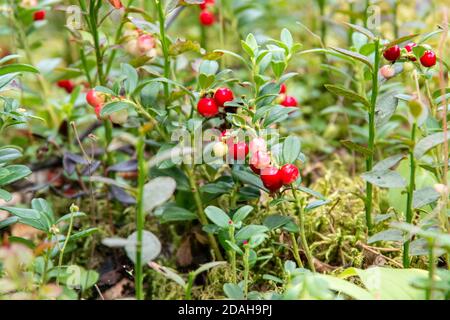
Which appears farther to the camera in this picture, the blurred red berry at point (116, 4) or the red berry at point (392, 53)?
the blurred red berry at point (116, 4)

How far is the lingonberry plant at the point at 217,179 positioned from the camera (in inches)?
52.2

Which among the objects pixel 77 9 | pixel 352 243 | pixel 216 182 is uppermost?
pixel 77 9

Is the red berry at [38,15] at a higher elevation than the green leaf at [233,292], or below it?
higher

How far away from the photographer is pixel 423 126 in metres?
1.57

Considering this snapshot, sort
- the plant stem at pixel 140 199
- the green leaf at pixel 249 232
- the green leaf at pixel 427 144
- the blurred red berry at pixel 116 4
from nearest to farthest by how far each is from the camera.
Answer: the plant stem at pixel 140 199 < the green leaf at pixel 427 144 < the green leaf at pixel 249 232 < the blurred red berry at pixel 116 4

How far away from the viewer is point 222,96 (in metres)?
1.53

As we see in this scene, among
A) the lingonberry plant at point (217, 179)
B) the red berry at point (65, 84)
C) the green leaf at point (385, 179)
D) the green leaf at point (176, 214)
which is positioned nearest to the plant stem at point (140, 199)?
the lingonberry plant at point (217, 179)

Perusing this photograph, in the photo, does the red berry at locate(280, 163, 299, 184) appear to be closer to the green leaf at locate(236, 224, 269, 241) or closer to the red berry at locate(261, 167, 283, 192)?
the red berry at locate(261, 167, 283, 192)

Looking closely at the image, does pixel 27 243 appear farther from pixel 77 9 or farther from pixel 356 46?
pixel 356 46

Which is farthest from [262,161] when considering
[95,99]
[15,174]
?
[15,174]

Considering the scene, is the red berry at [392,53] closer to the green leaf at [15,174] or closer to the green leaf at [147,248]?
the green leaf at [147,248]

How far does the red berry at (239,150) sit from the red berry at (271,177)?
0.06 m

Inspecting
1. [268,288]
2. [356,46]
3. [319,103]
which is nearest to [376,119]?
[356,46]

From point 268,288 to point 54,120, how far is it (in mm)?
1087
